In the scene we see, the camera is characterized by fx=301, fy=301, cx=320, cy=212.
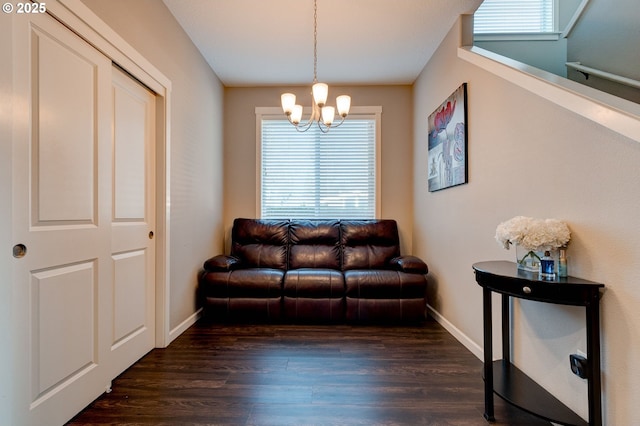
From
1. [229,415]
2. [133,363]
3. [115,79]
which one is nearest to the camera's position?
[229,415]

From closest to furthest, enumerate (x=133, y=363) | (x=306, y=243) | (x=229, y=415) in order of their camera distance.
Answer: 1. (x=229, y=415)
2. (x=133, y=363)
3. (x=306, y=243)

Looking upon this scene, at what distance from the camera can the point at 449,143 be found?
280 centimetres

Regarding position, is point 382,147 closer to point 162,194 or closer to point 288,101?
point 288,101

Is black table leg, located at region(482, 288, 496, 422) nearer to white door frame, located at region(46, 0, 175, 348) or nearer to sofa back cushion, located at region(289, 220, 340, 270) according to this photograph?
sofa back cushion, located at region(289, 220, 340, 270)

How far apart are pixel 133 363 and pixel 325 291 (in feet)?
5.58

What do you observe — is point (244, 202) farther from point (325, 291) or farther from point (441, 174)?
point (441, 174)

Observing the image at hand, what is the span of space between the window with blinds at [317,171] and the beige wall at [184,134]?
736 mm

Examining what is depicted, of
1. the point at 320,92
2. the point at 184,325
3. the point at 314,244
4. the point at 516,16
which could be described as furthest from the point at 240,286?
the point at 516,16

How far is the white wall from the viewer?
1.23m

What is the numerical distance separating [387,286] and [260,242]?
165 cm

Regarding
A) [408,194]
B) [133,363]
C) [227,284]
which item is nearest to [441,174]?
[408,194]

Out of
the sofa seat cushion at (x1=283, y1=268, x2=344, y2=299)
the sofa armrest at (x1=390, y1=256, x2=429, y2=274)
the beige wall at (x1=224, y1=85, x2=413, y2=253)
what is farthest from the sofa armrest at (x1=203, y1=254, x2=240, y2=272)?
the sofa armrest at (x1=390, y1=256, x2=429, y2=274)

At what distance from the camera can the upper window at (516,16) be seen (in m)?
3.08

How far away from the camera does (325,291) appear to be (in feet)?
10.1
